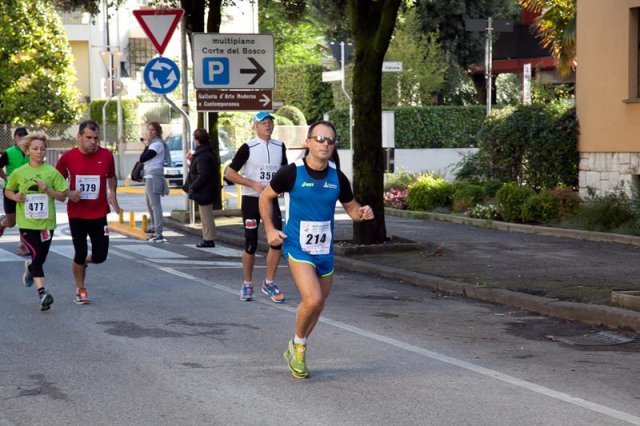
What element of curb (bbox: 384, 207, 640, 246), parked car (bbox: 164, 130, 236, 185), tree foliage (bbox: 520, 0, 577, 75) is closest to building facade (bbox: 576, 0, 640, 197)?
curb (bbox: 384, 207, 640, 246)

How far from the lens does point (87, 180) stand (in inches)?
463

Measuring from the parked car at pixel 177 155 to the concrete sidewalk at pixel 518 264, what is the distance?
1434 centimetres

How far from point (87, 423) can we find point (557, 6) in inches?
775

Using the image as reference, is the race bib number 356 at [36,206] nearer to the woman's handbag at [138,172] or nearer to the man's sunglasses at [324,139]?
the man's sunglasses at [324,139]

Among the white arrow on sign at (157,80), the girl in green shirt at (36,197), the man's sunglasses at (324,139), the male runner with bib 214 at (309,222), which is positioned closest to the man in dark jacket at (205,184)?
the white arrow on sign at (157,80)

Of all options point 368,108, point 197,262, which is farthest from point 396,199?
point 197,262

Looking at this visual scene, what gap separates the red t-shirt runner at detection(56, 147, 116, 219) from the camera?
11758 millimetres

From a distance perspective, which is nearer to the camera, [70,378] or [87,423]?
[87,423]

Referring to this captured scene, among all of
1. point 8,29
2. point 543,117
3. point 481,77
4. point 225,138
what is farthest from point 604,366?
point 481,77

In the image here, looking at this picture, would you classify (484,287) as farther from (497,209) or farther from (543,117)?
(543,117)

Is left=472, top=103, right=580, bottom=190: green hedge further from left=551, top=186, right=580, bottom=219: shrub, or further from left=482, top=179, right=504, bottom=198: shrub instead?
left=551, top=186, right=580, bottom=219: shrub

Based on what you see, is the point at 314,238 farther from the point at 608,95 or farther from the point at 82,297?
the point at 608,95

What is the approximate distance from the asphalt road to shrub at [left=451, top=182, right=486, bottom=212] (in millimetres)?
8872

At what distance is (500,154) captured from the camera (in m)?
22.8
